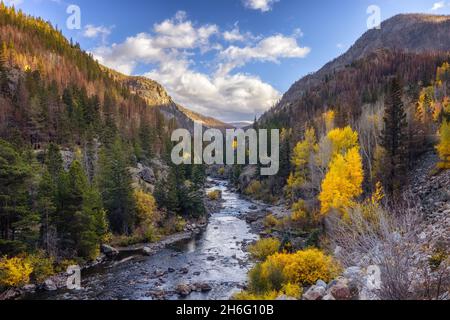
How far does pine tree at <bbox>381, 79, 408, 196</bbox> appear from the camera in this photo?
42.3 m

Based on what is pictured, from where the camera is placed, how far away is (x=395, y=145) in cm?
4397

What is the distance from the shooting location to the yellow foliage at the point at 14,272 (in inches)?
1089

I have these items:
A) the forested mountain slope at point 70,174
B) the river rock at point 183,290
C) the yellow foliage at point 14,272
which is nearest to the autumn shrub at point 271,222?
the forested mountain slope at point 70,174

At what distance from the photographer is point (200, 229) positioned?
53656 mm

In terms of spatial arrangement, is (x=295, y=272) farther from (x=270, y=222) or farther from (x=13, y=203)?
(x=270, y=222)

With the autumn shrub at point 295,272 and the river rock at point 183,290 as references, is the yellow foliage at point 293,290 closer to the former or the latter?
the autumn shrub at point 295,272

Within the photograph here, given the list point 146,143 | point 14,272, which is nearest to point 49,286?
point 14,272

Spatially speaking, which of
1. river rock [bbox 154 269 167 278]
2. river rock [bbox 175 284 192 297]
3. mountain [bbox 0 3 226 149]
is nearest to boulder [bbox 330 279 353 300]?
river rock [bbox 175 284 192 297]

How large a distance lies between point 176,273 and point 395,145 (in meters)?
30.6

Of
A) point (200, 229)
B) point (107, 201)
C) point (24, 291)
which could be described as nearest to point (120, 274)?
point (24, 291)

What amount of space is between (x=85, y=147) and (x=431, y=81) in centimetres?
10661

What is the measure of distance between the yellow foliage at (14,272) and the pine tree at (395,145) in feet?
125
